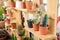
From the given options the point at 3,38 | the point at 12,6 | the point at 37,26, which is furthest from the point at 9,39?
the point at 37,26

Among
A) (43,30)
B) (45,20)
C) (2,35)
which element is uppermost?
(45,20)

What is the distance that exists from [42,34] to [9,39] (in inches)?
70.5

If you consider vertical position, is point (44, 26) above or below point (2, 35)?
above

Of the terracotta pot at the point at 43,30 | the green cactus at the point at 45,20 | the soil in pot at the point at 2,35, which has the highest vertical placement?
the green cactus at the point at 45,20

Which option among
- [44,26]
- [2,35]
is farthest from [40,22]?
[2,35]

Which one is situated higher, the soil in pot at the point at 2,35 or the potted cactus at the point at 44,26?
the potted cactus at the point at 44,26

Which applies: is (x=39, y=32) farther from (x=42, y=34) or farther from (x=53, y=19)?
(x=53, y=19)

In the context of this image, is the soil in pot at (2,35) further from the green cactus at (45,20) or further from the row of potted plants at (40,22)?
the green cactus at (45,20)

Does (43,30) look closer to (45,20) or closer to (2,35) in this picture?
(45,20)

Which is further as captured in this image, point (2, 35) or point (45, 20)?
point (2, 35)

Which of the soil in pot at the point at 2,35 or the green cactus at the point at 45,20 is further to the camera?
the soil in pot at the point at 2,35

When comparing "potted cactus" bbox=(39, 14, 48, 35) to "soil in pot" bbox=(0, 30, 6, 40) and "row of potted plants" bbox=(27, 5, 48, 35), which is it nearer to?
"row of potted plants" bbox=(27, 5, 48, 35)

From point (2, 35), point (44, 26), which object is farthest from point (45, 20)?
point (2, 35)

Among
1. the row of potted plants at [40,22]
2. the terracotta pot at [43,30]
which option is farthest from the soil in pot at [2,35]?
the terracotta pot at [43,30]
